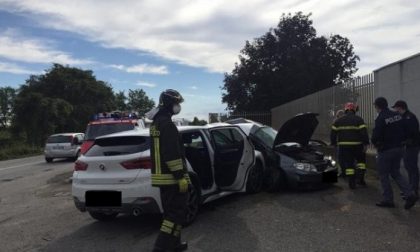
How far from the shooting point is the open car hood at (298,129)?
9.61 m

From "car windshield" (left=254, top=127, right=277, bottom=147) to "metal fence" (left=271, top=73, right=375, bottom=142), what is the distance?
284cm

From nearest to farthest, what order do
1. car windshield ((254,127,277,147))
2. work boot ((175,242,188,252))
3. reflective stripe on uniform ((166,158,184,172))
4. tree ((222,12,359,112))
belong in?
reflective stripe on uniform ((166,158,184,172)) < work boot ((175,242,188,252)) < car windshield ((254,127,277,147)) < tree ((222,12,359,112))

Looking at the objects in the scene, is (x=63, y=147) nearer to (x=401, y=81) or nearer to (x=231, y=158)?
(x=231, y=158)

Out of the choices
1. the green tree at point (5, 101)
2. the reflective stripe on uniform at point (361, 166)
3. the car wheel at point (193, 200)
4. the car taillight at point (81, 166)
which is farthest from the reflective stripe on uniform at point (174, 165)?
the green tree at point (5, 101)

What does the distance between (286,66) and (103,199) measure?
127 ft

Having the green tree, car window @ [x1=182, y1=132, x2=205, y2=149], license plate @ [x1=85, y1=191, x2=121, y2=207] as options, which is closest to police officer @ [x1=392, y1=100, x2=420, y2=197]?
car window @ [x1=182, y1=132, x2=205, y2=149]

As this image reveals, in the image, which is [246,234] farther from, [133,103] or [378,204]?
[133,103]

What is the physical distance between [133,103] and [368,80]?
95.8 m

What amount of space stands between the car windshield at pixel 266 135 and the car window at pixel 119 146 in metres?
3.71

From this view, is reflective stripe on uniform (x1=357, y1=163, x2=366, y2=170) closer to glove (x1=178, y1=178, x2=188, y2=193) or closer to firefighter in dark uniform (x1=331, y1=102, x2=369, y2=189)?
firefighter in dark uniform (x1=331, y1=102, x2=369, y2=189)

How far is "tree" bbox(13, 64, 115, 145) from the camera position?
4703 centimetres

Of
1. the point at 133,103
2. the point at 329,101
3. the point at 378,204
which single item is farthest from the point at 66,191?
the point at 133,103

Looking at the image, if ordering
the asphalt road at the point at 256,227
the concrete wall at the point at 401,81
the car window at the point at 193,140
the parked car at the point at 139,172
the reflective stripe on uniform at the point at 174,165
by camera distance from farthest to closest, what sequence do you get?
the concrete wall at the point at 401,81, the car window at the point at 193,140, the parked car at the point at 139,172, the asphalt road at the point at 256,227, the reflective stripe on uniform at the point at 174,165

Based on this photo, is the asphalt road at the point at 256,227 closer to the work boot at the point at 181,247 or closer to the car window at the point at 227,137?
the work boot at the point at 181,247
